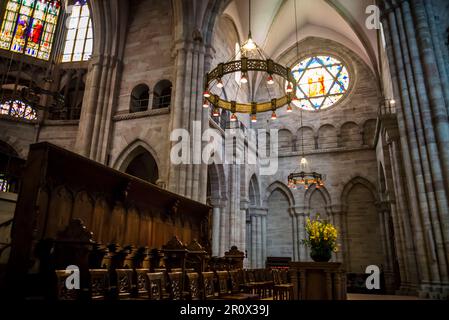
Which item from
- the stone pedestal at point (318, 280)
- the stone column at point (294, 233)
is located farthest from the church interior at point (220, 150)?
the stone column at point (294, 233)

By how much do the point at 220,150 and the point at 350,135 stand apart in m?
9.03

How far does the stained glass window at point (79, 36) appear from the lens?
1897 cm

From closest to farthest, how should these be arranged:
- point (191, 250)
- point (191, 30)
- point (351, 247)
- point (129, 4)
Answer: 1. point (191, 250)
2. point (191, 30)
3. point (129, 4)
4. point (351, 247)

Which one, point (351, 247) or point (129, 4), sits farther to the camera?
point (351, 247)

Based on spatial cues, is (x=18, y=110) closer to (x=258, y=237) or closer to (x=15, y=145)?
(x=15, y=145)

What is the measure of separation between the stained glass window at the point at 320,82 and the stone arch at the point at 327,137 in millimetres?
1417

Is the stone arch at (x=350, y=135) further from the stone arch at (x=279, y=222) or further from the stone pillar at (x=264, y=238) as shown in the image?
the stone pillar at (x=264, y=238)

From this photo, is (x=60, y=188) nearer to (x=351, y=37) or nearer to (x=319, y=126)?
(x=319, y=126)

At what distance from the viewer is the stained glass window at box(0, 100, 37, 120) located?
56.0 feet

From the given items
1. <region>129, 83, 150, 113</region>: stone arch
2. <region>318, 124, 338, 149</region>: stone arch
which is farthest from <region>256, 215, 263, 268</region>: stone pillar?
<region>129, 83, 150, 113</region>: stone arch
